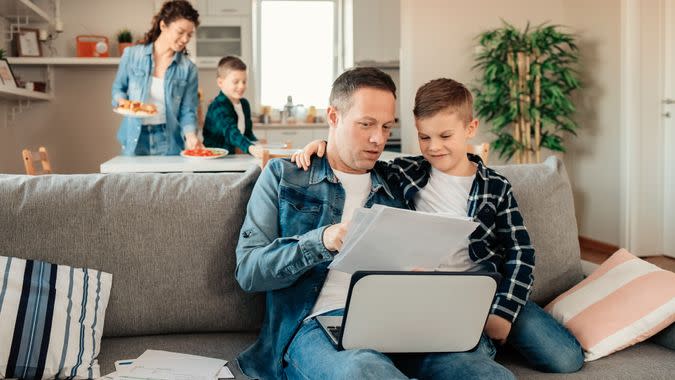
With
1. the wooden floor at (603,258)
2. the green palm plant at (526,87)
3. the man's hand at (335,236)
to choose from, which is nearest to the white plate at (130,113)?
the man's hand at (335,236)

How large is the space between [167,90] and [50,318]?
2.34 metres

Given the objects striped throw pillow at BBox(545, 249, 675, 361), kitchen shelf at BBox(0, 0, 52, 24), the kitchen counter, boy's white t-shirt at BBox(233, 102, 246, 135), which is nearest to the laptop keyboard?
striped throw pillow at BBox(545, 249, 675, 361)

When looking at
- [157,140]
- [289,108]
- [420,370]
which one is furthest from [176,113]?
[289,108]

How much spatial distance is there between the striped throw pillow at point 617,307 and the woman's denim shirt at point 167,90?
2.51 metres

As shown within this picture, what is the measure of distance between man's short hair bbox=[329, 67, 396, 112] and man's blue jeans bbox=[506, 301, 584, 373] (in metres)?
0.65

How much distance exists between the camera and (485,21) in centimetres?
586

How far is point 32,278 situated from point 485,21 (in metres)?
4.94

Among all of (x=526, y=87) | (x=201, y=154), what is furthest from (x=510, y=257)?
(x=526, y=87)

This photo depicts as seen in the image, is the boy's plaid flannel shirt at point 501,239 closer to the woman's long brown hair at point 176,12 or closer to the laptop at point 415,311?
the laptop at point 415,311

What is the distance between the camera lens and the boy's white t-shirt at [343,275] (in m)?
1.60

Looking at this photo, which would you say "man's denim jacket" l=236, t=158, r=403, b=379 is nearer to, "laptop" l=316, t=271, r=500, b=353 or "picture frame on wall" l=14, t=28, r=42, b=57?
"laptop" l=316, t=271, r=500, b=353

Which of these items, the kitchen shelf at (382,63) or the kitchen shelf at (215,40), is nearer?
the kitchen shelf at (215,40)

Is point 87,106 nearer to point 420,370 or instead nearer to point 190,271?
point 190,271

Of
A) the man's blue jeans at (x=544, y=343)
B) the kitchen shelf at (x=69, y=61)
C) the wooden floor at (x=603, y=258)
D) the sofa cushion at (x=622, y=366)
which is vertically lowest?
the wooden floor at (x=603, y=258)
